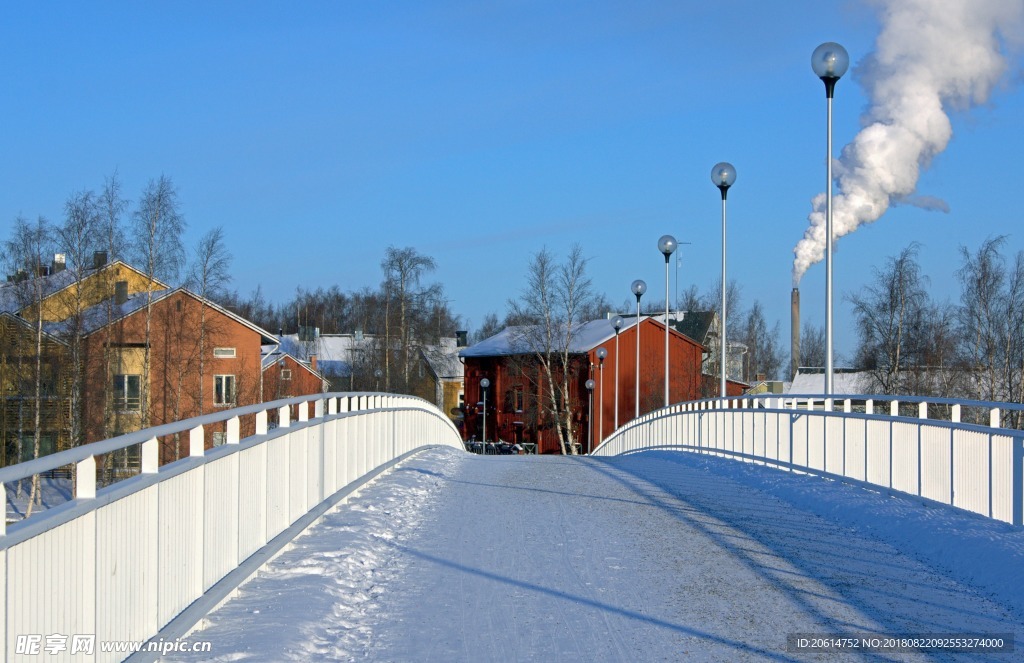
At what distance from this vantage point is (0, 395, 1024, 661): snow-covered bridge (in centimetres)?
595

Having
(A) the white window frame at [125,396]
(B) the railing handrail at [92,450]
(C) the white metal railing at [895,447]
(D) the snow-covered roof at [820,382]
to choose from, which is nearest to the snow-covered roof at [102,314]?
(A) the white window frame at [125,396]

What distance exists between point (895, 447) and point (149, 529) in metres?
8.88

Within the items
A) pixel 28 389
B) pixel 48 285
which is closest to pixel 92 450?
pixel 28 389

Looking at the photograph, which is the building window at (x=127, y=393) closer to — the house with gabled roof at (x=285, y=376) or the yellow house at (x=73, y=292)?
the yellow house at (x=73, y=292)

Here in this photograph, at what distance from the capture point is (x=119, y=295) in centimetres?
5034

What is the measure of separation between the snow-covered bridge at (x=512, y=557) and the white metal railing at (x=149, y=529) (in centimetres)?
2

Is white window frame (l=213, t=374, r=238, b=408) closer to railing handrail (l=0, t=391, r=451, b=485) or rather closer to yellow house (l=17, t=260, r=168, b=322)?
yellow house (l=17, t=260, r=168, b=322)

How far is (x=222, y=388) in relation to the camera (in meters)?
55.5

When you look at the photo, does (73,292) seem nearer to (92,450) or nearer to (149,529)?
(149,529)

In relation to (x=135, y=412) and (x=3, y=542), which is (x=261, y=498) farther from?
(x=135, y=412)

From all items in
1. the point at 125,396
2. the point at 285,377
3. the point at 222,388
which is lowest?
the point at 125,396

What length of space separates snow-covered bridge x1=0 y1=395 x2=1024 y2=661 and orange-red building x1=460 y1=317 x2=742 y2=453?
5399 centimetres

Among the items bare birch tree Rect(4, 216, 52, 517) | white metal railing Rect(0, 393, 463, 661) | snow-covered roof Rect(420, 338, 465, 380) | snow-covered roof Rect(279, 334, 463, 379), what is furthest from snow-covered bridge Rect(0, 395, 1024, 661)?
snow-covered roof Rect(420, 338, 465, 380)

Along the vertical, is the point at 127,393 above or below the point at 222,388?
below
